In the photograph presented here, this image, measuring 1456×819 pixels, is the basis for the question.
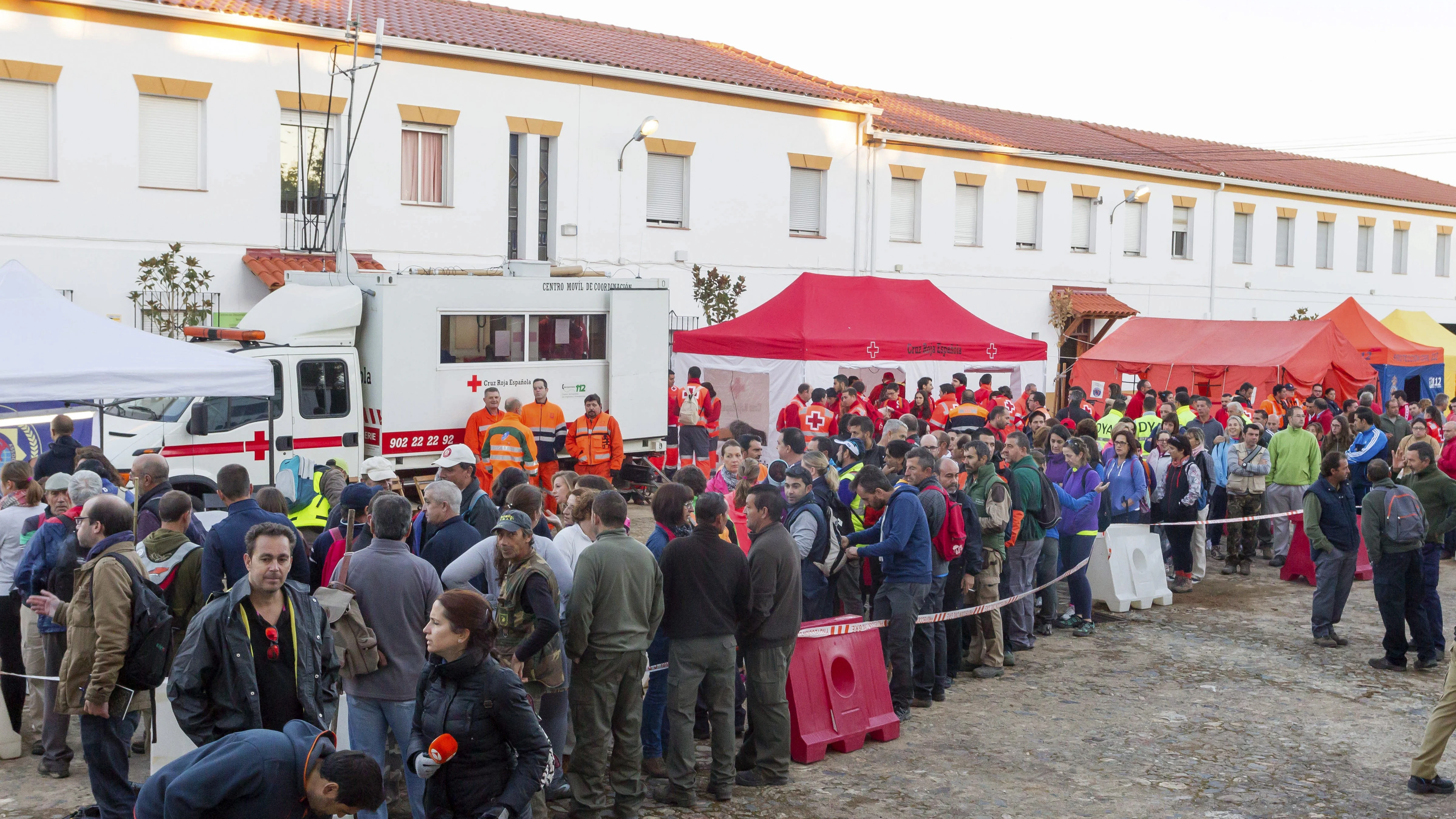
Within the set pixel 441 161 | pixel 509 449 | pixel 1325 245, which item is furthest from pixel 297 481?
pixel 1325 245

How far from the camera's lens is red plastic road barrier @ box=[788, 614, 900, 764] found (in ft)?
24.0

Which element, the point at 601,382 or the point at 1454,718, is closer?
the point at 1454,718

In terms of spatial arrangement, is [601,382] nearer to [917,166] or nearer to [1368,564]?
[1368,564]

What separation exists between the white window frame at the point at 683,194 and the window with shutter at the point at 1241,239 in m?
18.3

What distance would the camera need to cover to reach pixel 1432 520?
33.0 ft

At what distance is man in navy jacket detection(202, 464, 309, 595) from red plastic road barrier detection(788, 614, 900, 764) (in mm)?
2920

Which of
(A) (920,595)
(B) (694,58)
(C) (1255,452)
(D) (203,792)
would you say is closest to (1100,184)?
(B) (694,58)

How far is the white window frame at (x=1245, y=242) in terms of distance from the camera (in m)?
33.7

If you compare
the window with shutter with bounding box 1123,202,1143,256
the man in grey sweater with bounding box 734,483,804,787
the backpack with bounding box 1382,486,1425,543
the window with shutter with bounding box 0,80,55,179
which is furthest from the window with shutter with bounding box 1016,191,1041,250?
the man in grey sweater with bounding box 734,483,804,787

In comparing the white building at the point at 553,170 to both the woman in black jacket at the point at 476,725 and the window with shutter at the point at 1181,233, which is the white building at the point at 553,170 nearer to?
the window with shutter at the point at 1181,233

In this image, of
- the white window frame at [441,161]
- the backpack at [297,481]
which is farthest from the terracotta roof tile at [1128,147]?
the backpack at [297,481]

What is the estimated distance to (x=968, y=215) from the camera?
1097 inches

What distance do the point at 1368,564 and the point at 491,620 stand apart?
1226 cm

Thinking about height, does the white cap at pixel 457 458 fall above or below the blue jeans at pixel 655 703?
above
